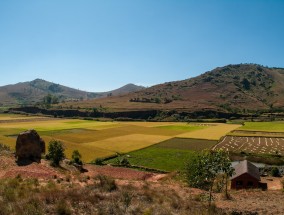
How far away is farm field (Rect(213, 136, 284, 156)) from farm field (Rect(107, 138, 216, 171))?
439cm

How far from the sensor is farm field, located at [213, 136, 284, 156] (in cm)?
7450

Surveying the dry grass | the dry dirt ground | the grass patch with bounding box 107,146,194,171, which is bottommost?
the grass patch with bounding box 107,146,194,171

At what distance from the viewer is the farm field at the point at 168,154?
60.5 m

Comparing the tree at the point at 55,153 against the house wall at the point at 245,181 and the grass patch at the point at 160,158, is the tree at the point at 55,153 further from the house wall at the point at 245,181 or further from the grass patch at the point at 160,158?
the house wall at the point at 245,181

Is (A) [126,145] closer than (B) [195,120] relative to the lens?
Yes

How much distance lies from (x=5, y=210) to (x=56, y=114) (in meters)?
182

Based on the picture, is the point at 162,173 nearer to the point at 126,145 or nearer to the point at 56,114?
the point at 126,145

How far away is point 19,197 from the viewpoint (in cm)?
1736

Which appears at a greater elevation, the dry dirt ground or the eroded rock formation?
the eroded rock formation

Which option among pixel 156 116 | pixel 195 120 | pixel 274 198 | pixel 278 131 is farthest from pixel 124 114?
pixel 274 198

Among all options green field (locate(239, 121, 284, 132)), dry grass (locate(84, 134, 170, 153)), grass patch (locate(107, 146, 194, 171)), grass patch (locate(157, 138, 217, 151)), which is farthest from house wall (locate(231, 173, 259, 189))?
green field (locate(239, 121, 284, 132))

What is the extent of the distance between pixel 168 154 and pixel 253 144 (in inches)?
1090

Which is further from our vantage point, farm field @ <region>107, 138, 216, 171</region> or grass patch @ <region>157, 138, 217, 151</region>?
grass patch @ <region>157, 138, 217, 151</region>

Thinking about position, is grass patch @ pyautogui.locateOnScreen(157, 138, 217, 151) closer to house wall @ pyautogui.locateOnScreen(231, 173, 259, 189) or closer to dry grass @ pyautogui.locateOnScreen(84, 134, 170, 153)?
dry grass @ pyautogui.locateOnScreen(84, 134, 170, 153)
